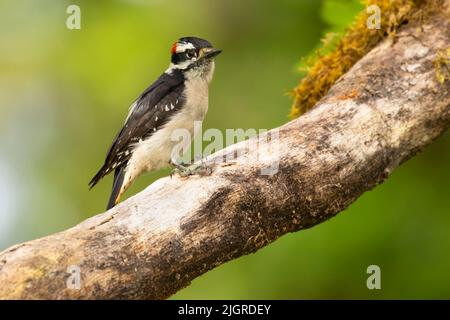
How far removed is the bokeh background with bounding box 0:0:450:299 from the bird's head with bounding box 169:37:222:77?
0.64m

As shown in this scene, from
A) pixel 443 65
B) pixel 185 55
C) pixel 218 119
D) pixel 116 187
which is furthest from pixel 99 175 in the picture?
pixel 443 65

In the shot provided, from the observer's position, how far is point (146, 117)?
16.8 ft

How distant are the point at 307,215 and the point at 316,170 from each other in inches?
11.1

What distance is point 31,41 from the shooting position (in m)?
6.66

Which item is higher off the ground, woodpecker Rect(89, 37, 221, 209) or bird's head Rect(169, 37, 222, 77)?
bird's head Rect(169, 37, 222, 77)

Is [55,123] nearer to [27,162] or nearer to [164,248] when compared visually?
[27,162]

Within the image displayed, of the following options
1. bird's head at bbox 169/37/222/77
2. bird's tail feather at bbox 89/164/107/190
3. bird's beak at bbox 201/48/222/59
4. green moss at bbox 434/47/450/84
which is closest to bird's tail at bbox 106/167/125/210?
bird's tail feather at bbox 89/164/107/190

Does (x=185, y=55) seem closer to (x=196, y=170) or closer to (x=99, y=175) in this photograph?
(x=99, y=175)

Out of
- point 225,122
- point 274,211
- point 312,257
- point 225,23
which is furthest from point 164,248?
point 225,23

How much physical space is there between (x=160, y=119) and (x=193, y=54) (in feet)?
2.33

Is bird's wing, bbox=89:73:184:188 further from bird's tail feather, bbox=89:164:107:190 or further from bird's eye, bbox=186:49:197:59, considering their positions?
bird's eye, bbox=186:49:197:59

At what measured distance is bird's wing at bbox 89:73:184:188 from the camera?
4.99 metres

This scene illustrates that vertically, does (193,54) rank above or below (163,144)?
above
